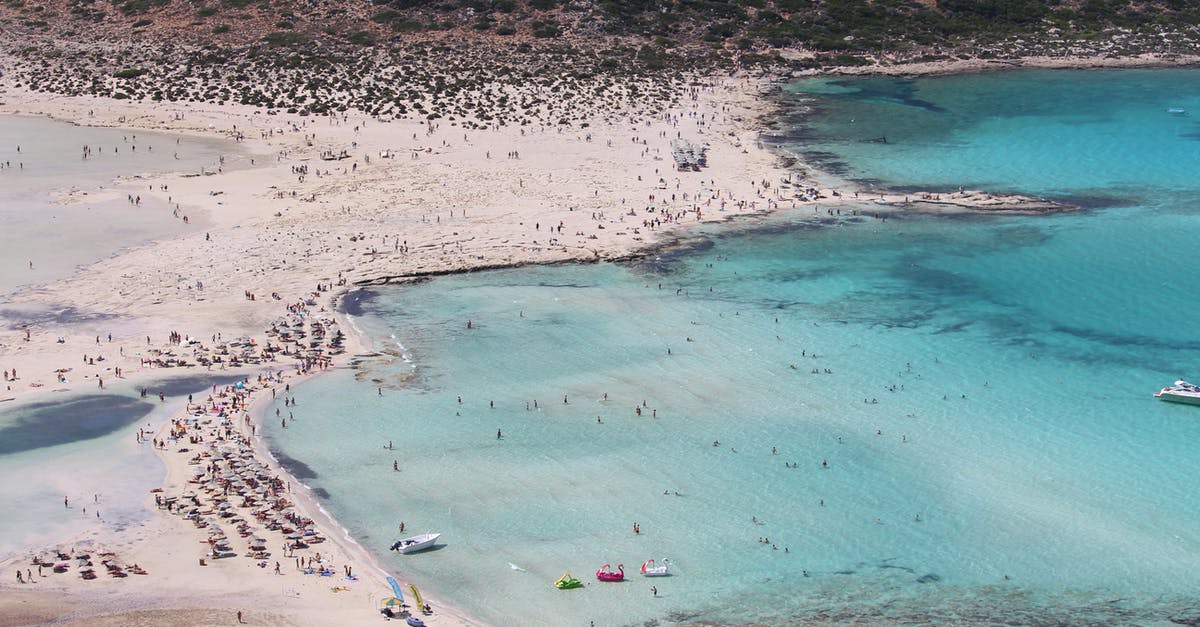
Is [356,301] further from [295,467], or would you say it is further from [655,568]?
[655,568]

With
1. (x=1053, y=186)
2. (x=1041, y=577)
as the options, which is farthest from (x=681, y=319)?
(x=1053, y=186)

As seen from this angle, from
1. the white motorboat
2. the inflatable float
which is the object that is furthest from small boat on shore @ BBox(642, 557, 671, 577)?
the white motorboat

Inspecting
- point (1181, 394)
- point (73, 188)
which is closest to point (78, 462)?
point (73, 188)

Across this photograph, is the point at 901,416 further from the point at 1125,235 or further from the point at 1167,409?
the point at 1125,235

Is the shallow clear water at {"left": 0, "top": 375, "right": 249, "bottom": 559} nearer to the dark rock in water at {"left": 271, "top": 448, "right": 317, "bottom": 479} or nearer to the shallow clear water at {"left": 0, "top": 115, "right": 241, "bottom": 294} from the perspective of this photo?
the dark rock in water at {"left": 271, "top": 448, "right": 317, "bottom": 479}

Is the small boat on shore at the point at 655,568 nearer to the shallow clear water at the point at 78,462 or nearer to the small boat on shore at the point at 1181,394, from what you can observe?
the shallow clear water at the point at 78,462
